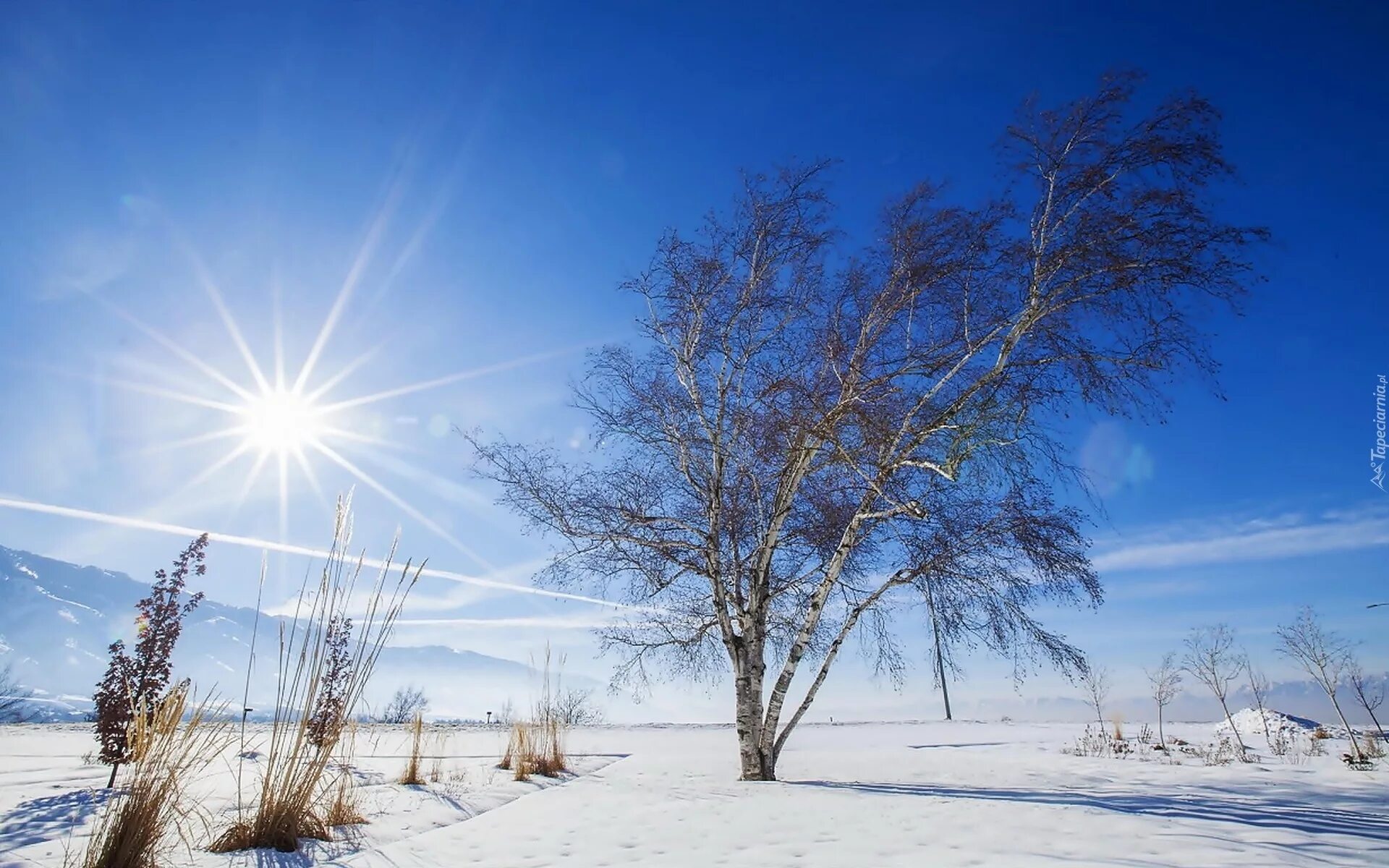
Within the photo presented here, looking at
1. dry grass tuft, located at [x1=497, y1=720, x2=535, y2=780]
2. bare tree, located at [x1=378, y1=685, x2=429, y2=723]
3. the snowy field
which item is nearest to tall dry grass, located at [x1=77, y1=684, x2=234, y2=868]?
the snowy field

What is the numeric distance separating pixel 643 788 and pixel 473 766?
3915mm

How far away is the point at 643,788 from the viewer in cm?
580

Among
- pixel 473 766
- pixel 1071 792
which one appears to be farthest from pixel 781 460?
pixel 473 766

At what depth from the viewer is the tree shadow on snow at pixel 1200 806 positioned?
4.03m

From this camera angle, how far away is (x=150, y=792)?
8.66 feet

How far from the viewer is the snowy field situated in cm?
309

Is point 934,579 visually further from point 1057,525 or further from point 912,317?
point 912,317

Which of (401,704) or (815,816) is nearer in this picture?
(815,816)

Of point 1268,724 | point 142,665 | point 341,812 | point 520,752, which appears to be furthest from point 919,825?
point 1268,724

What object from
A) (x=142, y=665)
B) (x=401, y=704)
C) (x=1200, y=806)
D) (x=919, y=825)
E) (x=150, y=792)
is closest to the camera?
(x=150, y=792)

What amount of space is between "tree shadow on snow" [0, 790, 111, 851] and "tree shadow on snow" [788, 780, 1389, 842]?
5748mm

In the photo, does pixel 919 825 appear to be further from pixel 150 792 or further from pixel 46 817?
pixel 46 817

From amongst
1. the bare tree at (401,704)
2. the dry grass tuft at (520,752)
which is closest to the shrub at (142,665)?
the dry grass tuft at (520,752)

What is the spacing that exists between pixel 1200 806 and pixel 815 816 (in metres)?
3.55
